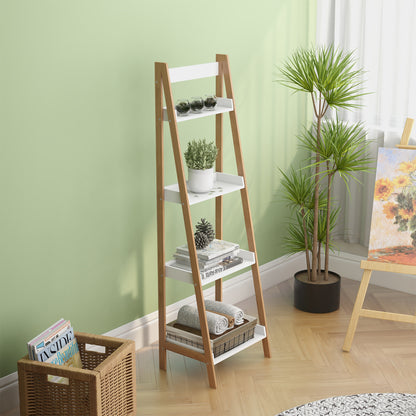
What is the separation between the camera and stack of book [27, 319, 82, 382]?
2.80m

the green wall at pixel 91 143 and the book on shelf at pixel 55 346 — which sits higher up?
the green wall at pixel 91 143

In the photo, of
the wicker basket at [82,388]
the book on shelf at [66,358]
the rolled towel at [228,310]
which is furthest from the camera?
the rolled towel at [228,310]

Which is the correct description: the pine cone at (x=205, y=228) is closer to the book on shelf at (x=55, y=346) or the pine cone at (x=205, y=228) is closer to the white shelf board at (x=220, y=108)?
the white shelf board at (x=220, y=108)

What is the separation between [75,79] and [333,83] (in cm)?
136

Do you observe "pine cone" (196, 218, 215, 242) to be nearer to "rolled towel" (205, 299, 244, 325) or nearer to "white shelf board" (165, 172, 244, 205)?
"white shelf board" (165, 172, 244, 205)

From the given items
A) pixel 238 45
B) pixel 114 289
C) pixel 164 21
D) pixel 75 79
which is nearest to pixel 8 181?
pixel 75 79

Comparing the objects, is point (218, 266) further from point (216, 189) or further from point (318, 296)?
point (318, 296)

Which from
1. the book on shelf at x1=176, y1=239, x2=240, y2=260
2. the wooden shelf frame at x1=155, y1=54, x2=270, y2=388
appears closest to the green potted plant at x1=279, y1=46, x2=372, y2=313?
the wooden shelf frame at x1=155, y1=54, x2=270, y2=388

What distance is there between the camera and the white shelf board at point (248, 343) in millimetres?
3270

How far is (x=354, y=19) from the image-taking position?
13.6 feet

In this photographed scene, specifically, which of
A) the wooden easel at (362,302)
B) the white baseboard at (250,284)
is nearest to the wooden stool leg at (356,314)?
the wooden easel at (362,302)

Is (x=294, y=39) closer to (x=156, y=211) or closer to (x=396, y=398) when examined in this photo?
(x=156, y=211)

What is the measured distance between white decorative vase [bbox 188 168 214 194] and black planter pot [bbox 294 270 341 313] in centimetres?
114

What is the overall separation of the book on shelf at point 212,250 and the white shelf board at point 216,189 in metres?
0.25
